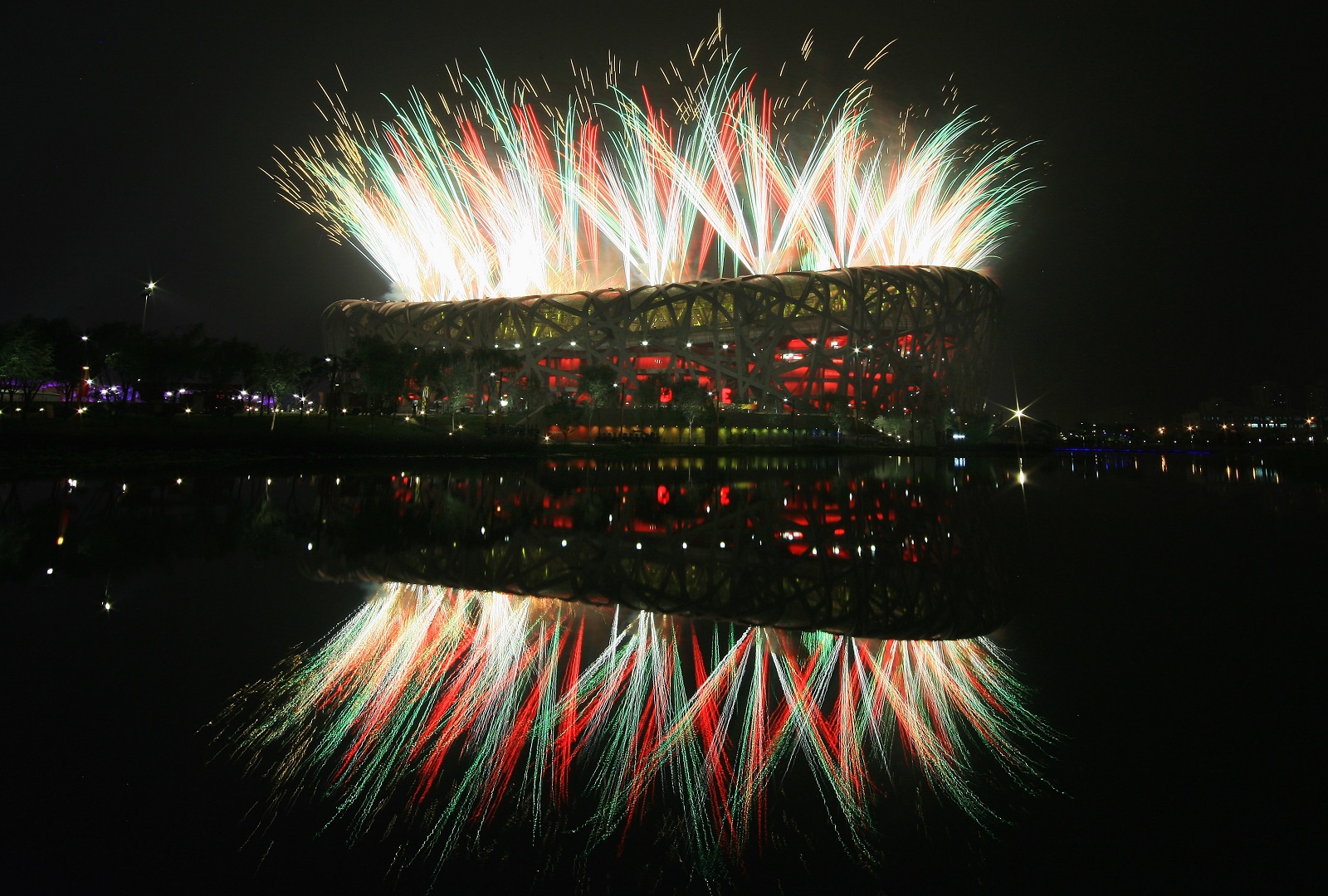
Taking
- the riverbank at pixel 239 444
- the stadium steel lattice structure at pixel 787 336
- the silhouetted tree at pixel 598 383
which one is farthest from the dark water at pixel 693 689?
the stadium steel lattice structure at pixel 787 336

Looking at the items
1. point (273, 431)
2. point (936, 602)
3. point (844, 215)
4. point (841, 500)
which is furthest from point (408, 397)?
point (936, 602)

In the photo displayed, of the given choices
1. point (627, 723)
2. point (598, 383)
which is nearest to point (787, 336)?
point (598, 383)

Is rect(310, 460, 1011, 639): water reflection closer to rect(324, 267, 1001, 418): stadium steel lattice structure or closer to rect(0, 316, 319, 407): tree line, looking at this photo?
rect(0, 316, 319, 407): tree line

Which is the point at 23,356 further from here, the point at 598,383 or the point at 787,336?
the point at 787,336

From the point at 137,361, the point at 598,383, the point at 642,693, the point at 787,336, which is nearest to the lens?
the point at 642,693

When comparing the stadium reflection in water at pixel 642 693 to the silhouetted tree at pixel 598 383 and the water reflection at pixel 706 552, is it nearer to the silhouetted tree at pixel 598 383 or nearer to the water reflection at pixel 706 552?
the water reflection at pixel 706 552

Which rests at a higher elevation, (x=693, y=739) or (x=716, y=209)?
(x=716, y=209)

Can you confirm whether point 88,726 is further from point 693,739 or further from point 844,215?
point 844,215
